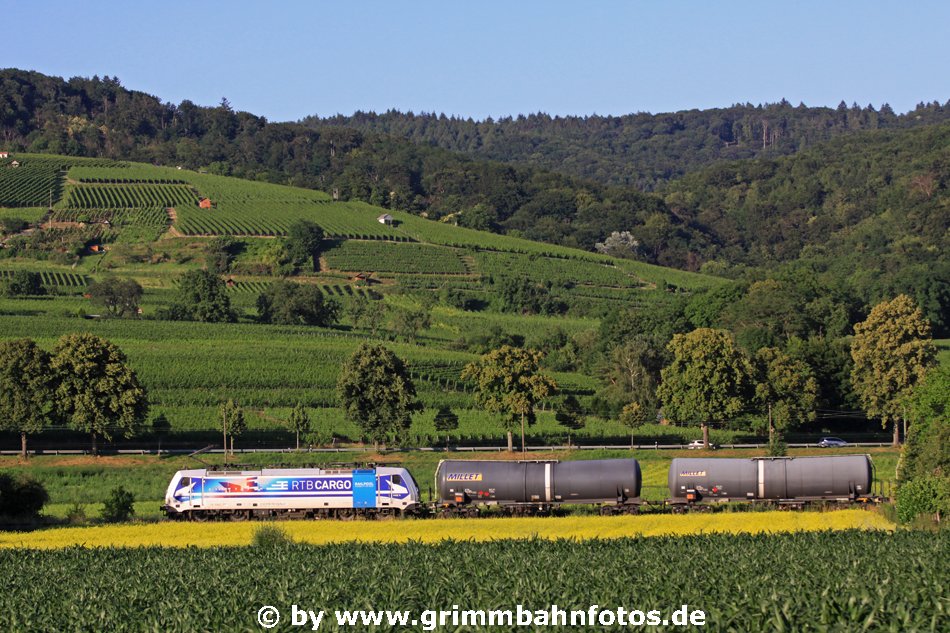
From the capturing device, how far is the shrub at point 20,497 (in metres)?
62.5

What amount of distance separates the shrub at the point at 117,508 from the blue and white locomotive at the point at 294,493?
229cm

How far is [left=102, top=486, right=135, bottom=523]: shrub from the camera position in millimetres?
Result: 61469

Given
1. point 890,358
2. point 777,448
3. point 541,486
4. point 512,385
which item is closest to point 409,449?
point 512,385

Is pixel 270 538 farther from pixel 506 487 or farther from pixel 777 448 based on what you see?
pixel 777 448

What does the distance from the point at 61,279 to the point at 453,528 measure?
129230 millimetres

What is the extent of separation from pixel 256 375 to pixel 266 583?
8299 cm

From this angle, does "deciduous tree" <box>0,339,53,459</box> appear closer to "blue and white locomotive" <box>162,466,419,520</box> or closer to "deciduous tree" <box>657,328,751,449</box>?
"blue and white locomotive" <box>162,466,419,520</box>

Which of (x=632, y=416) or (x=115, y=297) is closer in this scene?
(x=632, y=416)

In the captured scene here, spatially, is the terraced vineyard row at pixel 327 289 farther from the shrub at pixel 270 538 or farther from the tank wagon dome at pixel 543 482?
the shrub at pixel 270 538

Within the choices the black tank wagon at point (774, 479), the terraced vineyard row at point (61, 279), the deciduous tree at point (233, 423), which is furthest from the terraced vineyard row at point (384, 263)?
the black tank wagon at point (774, 479)

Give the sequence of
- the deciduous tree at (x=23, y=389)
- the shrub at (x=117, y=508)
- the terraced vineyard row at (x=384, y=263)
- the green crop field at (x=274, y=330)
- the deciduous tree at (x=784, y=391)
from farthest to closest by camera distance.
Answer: the terraced vineyard row at (x=384, y=263) → the green crop field at (x=274, y=330) → the deciduous tree at (x=784, y=391) → the deciduous tree at (x=23, y=389) → the shrub at (x=117, y=508)

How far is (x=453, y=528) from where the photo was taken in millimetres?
56781

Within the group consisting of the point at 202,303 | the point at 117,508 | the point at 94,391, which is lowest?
the point at 117,508

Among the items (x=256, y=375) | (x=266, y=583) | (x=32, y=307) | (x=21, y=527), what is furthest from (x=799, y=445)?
(x=32, y=307)
